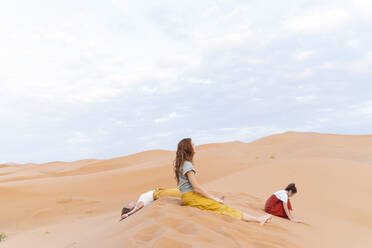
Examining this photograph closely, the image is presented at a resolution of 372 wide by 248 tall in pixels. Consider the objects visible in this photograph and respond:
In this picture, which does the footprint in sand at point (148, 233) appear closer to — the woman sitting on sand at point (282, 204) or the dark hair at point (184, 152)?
the dark hair at point (184, 152)

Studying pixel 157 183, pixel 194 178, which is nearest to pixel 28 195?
pixel 157 183

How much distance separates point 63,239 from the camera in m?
6.99

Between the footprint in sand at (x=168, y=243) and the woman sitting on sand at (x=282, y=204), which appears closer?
the footprint in sand at (x=168, y=243)

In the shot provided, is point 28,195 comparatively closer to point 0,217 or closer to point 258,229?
point 0,217

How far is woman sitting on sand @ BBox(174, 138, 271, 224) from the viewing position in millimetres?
5496

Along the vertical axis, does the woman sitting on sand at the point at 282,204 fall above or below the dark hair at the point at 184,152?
below

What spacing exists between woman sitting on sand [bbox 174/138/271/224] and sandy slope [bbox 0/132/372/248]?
0.83 ft

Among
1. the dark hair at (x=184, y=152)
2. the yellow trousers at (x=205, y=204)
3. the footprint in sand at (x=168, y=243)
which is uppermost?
the dark hair at (x=184, y=152)

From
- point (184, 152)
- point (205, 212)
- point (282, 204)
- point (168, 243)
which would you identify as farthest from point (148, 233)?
point (282, 204)

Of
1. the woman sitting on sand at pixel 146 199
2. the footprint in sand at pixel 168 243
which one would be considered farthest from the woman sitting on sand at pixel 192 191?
the footprint in sand at pixel 168 243

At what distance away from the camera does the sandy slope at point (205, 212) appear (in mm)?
4512

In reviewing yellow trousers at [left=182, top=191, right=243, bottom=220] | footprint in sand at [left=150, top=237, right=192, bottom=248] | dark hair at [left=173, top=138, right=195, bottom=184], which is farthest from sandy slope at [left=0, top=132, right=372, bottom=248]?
dark hair at [left=173, top=138, right=195, bottom=184]

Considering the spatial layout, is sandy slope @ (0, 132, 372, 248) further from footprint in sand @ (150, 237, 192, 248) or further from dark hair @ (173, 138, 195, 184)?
dark hair @ (173, 138, 195, 184)

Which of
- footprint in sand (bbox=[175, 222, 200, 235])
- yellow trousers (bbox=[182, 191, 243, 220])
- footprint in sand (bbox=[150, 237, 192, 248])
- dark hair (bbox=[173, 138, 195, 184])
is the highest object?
dark hair (bbox=[173, 138, 195, 184])
